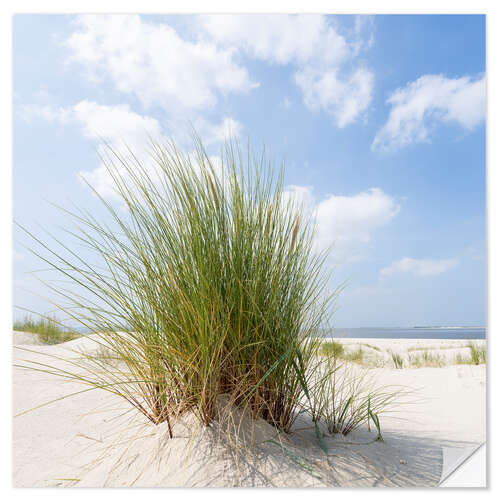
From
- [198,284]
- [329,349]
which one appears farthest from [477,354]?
[198,284]

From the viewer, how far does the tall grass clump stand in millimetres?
1375

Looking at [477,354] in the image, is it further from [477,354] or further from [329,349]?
[329,349]

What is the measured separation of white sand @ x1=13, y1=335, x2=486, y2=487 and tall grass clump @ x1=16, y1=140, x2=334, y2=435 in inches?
3.7

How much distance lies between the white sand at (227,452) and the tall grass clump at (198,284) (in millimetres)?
94

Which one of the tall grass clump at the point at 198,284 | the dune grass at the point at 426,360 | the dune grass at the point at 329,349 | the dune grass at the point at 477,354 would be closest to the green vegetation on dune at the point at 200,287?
the tall grass clump at the point at 198,284

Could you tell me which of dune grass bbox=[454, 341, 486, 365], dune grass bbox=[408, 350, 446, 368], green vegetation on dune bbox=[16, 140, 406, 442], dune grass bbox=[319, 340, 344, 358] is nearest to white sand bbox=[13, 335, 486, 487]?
green vegetation on dune bbox=[16, 140, 406, 442]

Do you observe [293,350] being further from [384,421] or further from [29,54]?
[29,54]

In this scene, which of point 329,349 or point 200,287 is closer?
point 200,287

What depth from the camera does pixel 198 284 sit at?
1.40 metres

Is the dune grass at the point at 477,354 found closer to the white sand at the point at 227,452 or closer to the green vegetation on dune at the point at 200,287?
the white sand at the point at 227,452

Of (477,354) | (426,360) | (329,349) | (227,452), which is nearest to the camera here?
(227,452)

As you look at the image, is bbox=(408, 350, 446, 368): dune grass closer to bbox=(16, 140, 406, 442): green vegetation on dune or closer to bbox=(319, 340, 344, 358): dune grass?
bbox=(319, 340, 344, 358): dune grass

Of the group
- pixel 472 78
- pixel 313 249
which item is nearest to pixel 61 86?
pixel 313 249

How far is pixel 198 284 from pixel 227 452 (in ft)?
1.84
